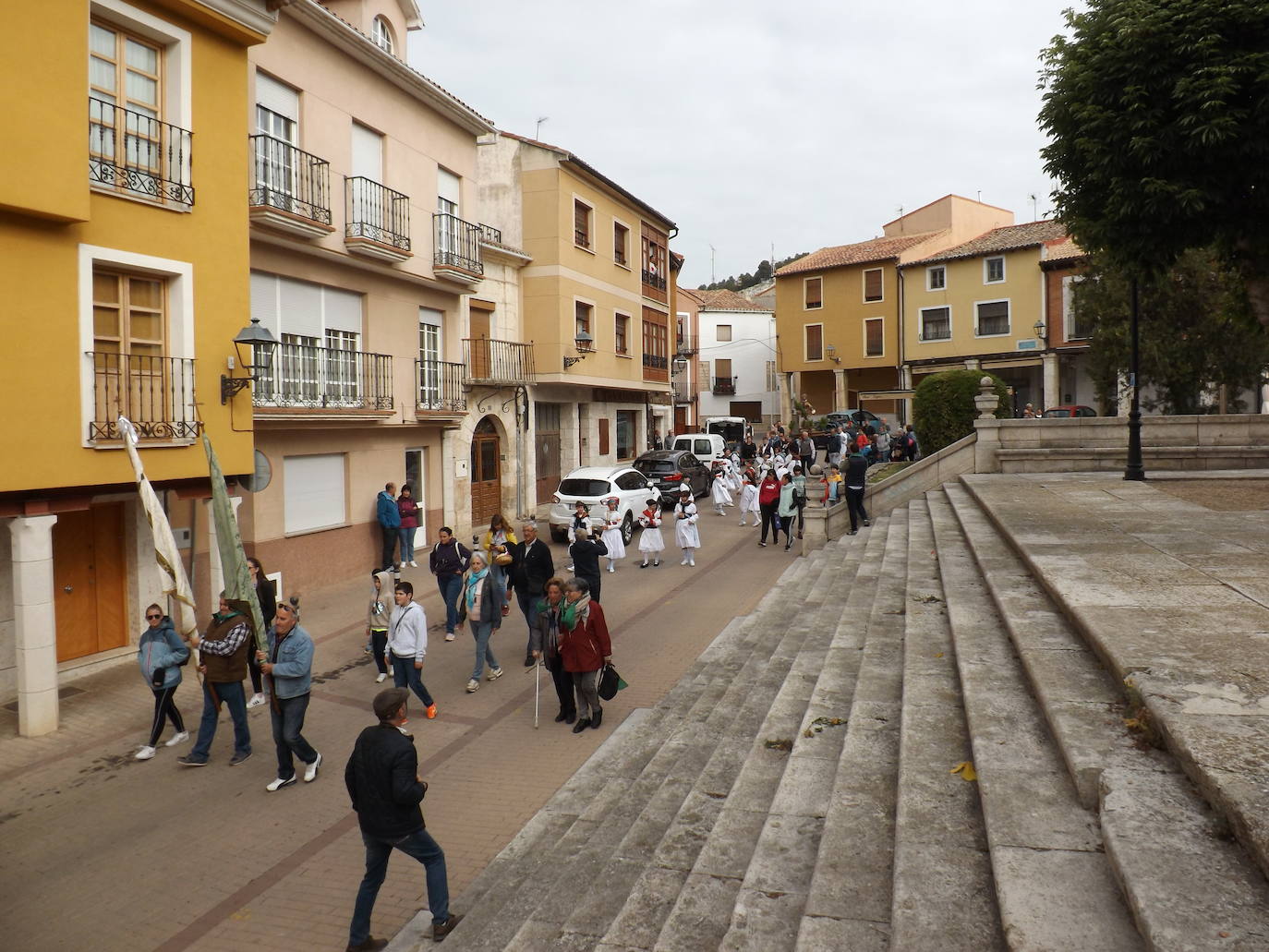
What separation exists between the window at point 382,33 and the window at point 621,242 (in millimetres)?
11278

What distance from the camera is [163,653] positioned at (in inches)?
338

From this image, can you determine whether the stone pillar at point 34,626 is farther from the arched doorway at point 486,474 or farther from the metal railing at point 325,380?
the arched doorway at point 486,474

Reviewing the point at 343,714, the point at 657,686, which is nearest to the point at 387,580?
the point at 343,714

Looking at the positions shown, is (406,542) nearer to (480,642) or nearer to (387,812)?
(480,642)

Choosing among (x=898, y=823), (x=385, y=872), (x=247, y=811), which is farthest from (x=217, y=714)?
(x=898, y=823)

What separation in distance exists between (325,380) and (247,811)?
10031mm

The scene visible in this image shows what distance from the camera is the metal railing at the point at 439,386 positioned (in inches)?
757

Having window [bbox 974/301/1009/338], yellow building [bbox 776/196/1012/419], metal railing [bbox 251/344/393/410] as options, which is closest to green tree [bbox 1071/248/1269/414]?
window [bbox 974/301/1009/338]

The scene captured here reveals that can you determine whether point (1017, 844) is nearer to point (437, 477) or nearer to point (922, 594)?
point (922, 594)

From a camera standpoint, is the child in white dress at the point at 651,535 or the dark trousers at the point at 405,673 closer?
the dark trousers at the point at 405,673

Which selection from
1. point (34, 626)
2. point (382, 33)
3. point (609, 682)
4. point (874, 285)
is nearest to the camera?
point (609, 682)

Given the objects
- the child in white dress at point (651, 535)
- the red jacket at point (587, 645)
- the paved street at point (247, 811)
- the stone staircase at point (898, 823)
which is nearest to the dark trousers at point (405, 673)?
the paved street at point (247, 811)

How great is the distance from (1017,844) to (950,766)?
1.22 metres

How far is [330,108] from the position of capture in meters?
16.0
